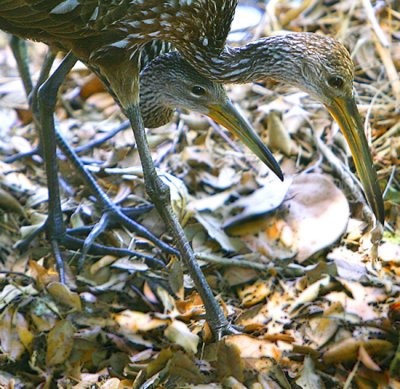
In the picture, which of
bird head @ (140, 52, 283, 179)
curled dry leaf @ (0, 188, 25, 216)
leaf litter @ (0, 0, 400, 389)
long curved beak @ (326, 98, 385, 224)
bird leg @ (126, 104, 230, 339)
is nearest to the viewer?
leaf litter @ (0, 0, 400, 389)

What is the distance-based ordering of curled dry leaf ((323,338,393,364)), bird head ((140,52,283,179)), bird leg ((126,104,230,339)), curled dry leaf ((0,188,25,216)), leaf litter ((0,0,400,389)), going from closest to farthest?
curled dry leaf ((323,338,393,364)) → leaf litter ((0,0,400,389)) → bird leg ((126,104,230,339)) → bird head ((140,52,283,179)) → curled dry leaf ((0,188,25,216))

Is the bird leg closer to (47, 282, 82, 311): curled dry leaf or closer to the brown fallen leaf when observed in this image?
the brown fallen leaf

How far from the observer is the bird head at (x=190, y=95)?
338cm

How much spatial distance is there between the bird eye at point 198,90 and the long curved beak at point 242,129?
7 cm

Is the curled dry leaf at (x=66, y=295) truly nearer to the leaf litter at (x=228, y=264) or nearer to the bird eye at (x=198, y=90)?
the leaf litter at (x=228, y=264)

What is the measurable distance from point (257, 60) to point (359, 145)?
621 millimetres

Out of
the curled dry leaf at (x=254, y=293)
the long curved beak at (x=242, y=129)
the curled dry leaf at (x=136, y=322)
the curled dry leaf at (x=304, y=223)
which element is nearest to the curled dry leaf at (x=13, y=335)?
the curled dry leaf at (x=136, y=322)

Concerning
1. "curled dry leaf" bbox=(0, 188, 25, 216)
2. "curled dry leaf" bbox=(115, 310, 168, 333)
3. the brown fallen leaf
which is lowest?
"curled dry leaf" bbox=(115, 310, 168, 333)

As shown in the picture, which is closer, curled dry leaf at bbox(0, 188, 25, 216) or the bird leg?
the bird leg

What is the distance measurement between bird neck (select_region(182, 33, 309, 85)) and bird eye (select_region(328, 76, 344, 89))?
0.17m

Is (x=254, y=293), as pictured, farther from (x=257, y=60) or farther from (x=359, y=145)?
(x=257, y=60)

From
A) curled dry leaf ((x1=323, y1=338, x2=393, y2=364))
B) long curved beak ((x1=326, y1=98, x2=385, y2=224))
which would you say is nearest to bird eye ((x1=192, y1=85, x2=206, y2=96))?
long curved beak ((x1=326, y1=98, x2=385, y2=224))

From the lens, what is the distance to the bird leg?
3141 mm

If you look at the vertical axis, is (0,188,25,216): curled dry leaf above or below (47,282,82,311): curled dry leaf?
above
